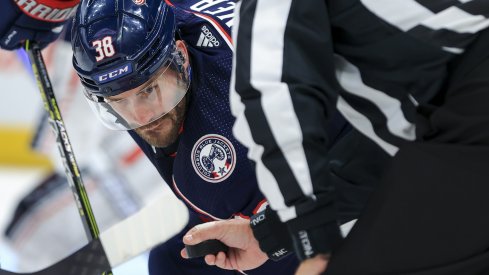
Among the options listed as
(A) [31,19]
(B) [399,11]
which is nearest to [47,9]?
(A) [31,19]

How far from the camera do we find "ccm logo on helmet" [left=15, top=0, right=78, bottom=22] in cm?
180

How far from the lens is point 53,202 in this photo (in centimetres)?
269

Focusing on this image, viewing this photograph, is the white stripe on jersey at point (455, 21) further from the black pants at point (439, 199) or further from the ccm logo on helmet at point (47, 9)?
the ccm logo on helmet at point (47, 9)

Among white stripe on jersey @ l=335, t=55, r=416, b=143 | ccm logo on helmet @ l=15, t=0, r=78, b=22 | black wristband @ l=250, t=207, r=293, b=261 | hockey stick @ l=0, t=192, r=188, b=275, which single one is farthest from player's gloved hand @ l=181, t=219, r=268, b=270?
ccm logo on helmet @ l=15, t=0, r=78, b=22

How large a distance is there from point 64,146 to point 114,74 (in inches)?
20.3

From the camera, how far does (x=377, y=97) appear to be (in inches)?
42.9

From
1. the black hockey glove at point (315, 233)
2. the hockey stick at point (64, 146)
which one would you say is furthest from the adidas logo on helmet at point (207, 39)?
the black hockey glove at point (315, 233)

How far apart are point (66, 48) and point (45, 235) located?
1.96 ft

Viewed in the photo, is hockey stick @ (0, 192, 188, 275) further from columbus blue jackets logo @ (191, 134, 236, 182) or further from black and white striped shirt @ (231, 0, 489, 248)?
black and white striped shirt @ (231, 0, 489, 248)

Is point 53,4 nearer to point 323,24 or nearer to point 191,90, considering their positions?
point 191,90

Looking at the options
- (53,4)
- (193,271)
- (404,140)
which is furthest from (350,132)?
(53,4)

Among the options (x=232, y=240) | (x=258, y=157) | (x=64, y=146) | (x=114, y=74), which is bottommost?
(x=64, y=146)

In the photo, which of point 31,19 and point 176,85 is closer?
point 176,85

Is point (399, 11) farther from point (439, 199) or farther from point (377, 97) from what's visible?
point (439, 199)
